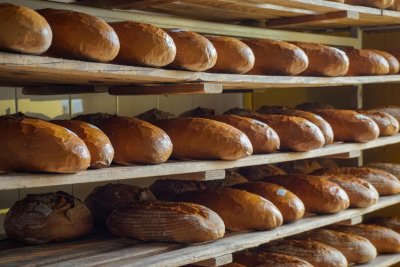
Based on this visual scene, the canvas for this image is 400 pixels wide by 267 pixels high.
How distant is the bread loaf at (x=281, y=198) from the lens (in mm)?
3471

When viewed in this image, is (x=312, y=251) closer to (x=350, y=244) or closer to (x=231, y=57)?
(x=350, y=244)

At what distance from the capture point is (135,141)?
9.23 ft

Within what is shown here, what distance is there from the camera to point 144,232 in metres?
2.99

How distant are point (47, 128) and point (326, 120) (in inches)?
76.7

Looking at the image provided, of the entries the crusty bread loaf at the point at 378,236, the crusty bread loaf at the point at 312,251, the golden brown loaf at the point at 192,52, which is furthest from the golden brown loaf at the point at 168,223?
the crusty bread loaf at the point at 378,236

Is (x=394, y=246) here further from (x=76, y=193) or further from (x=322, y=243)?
(x=76, y=193)

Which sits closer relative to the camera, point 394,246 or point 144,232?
point 144,232

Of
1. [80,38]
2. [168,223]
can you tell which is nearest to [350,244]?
[168,223]

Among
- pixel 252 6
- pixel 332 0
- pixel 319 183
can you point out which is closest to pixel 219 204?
pixel 319 183

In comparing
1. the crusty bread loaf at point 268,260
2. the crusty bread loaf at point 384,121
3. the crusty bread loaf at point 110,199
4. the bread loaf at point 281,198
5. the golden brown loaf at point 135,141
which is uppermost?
the golden brown loaf at point 135,141

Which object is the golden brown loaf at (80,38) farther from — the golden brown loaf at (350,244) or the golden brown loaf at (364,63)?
the golden brown loaf at (364,63)

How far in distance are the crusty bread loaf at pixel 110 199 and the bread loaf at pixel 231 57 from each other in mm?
641

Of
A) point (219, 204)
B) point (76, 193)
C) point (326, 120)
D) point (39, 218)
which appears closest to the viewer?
point (39, 218)

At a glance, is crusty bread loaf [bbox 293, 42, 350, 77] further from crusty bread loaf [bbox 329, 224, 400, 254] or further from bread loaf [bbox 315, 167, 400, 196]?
crusty bread loaf [bbox 329, 224, 400, 254]
